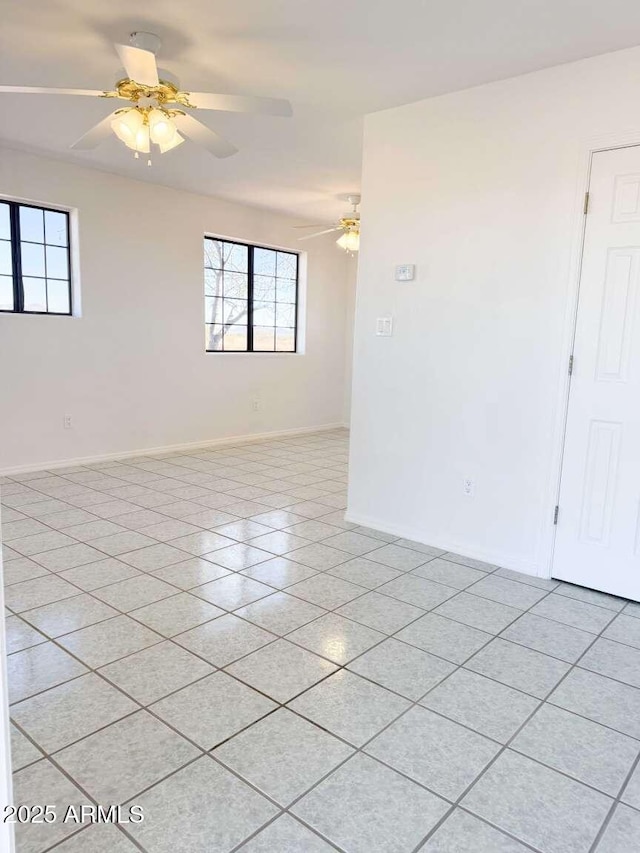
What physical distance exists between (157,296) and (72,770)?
4.55 m

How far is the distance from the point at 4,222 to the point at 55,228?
39cm

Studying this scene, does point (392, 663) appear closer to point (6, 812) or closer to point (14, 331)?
point (6, 812)

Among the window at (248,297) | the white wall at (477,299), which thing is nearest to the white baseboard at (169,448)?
the window at (248,297)

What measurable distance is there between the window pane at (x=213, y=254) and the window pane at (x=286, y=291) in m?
0.90

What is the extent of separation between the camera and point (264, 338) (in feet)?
22.1

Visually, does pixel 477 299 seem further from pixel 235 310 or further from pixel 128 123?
pixel 235 310

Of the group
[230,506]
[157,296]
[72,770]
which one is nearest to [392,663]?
[72,770]

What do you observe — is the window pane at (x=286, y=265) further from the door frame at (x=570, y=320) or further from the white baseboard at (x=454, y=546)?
the door frame at (x=570, y=320)

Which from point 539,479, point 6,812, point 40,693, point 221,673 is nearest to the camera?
point 6,812

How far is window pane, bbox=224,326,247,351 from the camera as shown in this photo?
6336 mm

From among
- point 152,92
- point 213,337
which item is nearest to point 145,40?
point 152,92

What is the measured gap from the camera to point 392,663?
83.7 inches

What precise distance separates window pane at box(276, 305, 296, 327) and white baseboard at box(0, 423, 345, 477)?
1.29 m

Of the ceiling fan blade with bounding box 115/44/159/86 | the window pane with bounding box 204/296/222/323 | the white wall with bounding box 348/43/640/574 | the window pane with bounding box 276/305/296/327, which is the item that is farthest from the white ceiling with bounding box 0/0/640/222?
the window pane with bounding box 276/305/296/327
